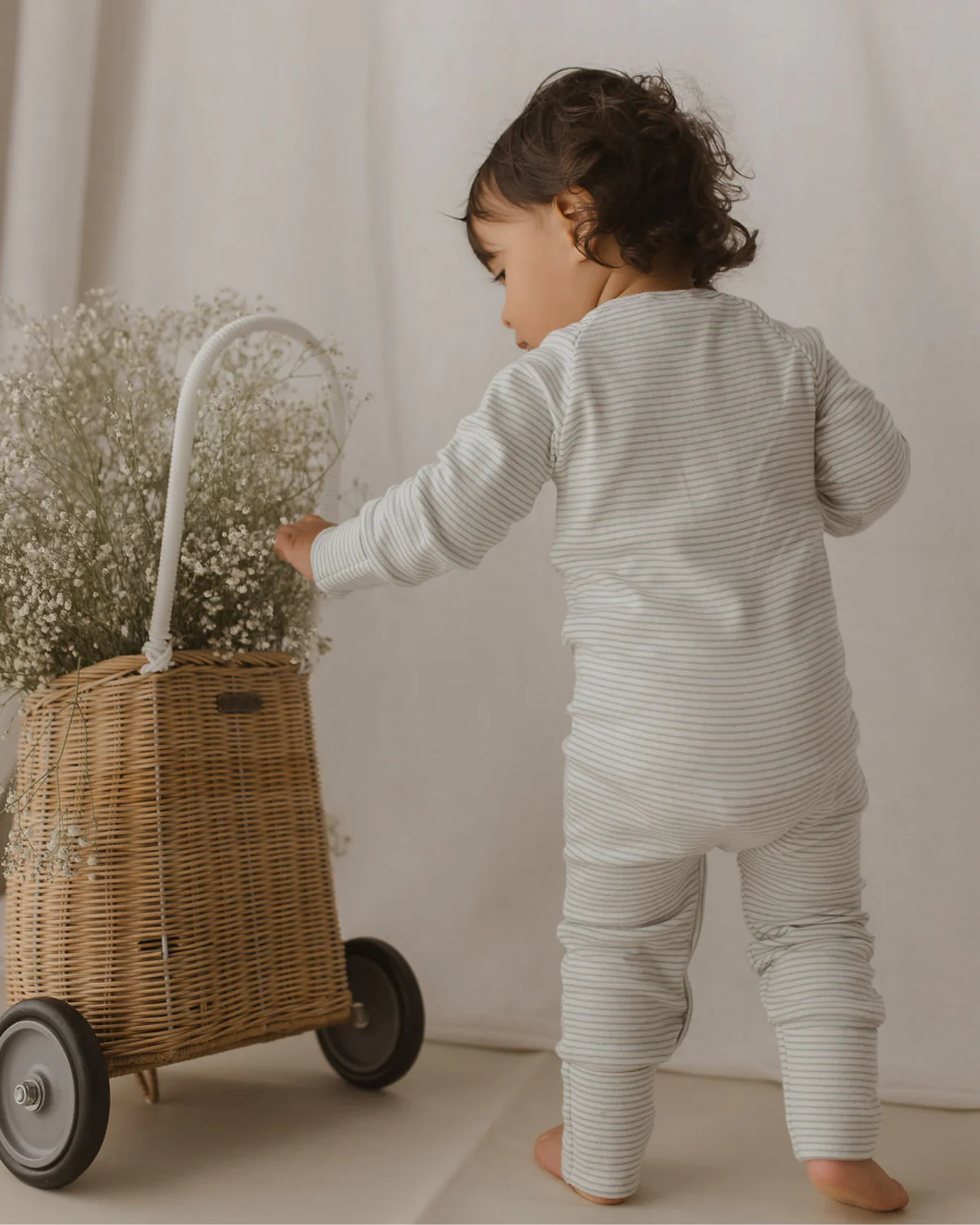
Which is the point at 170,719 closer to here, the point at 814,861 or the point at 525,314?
the point at 525,314

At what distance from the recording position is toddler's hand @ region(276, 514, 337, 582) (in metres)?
1.23

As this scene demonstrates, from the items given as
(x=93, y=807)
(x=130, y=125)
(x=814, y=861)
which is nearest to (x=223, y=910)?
(x=93, y=807)

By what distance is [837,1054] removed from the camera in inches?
44.3

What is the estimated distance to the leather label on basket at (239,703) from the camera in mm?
1307

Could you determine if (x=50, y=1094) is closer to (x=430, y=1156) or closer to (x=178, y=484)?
(x=430, y=1156)

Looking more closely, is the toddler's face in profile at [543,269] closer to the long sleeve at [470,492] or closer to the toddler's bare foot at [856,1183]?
the long sleeve at [470,492]

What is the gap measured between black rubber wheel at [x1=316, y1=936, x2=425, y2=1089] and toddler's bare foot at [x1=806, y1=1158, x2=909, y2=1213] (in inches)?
Answer: 19.7

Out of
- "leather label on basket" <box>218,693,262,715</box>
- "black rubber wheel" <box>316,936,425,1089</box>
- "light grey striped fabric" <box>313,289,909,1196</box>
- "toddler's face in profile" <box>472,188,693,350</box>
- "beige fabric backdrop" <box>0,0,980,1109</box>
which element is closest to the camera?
"light grey striped fabric" <box>313,289,909,1196</box>

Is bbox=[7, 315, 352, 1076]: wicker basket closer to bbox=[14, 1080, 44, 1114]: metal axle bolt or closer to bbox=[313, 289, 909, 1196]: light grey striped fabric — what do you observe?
bbox=[14, 1080, 44, 1114]: metal axle bolt

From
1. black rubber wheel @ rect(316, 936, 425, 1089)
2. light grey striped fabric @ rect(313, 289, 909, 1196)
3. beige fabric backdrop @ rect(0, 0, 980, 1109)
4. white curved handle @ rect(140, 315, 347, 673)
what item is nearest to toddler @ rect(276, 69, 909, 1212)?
light grey striped fabric @ rect(313, 289, 909, 1196)

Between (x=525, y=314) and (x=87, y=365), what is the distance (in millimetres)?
502

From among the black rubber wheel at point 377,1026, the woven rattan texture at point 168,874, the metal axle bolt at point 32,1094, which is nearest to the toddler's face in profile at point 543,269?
the woven rattan texture at point 168,874

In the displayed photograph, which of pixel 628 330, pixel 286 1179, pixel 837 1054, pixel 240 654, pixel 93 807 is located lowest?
pixel 286 1179

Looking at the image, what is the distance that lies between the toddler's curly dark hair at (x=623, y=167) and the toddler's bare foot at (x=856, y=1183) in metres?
0.83
